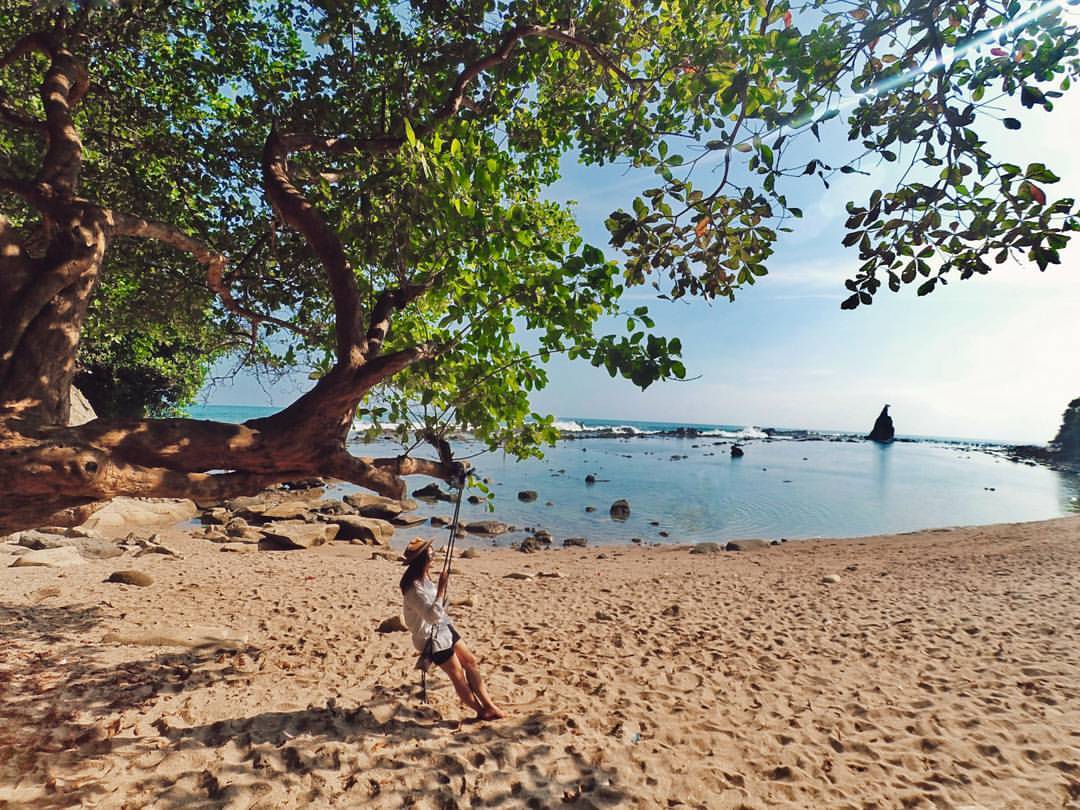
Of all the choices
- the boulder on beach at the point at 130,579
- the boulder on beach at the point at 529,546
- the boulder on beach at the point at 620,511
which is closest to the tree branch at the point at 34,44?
the boulder on beach at the point at 130,579

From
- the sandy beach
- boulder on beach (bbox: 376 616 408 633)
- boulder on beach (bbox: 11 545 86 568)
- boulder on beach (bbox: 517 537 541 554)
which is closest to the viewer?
the sandy beach

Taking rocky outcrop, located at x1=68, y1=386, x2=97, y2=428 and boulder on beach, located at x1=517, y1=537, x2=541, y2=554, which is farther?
boulder on beach, located at x1=517, y1=537, x2=541, y2=554

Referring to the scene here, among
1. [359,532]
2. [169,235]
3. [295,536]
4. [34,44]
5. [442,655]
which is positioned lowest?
[359,532]

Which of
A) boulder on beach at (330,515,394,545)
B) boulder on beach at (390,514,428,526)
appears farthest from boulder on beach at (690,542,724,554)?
boulder on beach at (390,514,428,526)

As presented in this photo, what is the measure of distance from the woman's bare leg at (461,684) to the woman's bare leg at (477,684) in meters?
0.04

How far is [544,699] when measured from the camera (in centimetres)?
549

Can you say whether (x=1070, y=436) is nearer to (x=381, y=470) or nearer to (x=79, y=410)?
(x=381, y=470)

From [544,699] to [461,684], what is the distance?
3.74 ft

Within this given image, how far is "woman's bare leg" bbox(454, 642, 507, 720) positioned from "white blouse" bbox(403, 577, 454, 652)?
0.17 m

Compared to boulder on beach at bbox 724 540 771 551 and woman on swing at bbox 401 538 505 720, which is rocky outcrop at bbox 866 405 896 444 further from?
woman on swing at bbox 401 538 505 720

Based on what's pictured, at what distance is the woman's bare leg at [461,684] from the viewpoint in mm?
4895

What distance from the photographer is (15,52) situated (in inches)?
199

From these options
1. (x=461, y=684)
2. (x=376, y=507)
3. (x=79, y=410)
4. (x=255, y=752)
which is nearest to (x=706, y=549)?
(x=461, y=684)

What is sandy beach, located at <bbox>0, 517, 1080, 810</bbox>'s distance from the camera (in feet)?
12.9
